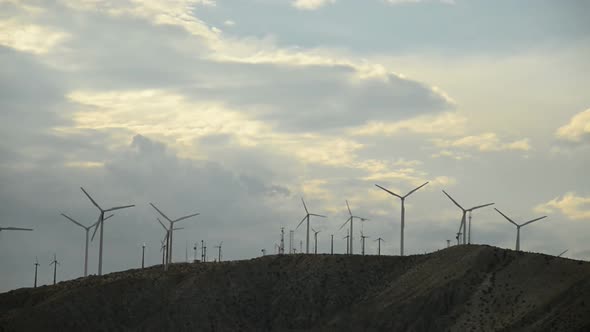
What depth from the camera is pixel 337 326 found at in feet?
647

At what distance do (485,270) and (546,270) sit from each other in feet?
45.2

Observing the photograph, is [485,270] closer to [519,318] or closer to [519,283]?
[519,283]

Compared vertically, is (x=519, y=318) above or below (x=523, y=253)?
below

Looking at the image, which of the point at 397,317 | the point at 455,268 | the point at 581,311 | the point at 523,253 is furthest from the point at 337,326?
the point at 581,311

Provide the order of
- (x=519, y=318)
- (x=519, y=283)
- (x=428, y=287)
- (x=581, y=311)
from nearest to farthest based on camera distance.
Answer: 1. (x=581, y=311)
2. (x=519, y=318)
3. (x=519, y=283)
4. (x=428, y=287)

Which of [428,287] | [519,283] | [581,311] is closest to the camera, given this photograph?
[581,311]

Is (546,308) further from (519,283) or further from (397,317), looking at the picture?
(397,317)

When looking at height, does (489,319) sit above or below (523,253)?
below

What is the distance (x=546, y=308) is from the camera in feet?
550

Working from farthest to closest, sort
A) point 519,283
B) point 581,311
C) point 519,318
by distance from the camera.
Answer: point 519,283 → point 519,318 → point 581,311

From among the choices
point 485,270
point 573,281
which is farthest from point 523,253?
point 573,281

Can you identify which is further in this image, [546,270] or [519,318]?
[546,270]

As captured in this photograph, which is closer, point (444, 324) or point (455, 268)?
point (444, 324)

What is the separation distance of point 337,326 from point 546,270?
43.1 metres
